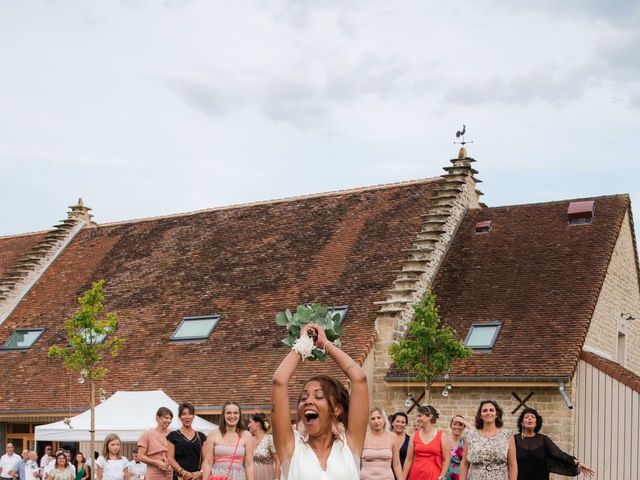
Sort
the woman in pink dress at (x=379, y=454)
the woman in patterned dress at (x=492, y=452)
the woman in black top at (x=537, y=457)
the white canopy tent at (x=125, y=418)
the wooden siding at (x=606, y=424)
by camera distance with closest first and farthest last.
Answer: the woman in patterned dress at (x=492, y=452) < the woman in black top at (x=537, y=457) < the woman in pink dress at (x=379, y=454) < the white canopy tent at (x=125, y=418) < the wooden siding at (x=606, y=424)

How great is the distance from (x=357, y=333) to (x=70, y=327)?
20.5 ft

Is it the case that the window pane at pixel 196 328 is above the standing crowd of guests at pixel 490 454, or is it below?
above

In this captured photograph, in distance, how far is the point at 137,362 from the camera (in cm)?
2889

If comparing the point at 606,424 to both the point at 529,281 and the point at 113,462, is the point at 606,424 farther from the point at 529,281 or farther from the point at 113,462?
the point at 113,462

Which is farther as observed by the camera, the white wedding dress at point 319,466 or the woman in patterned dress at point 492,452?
the woman in patterned dress at point 492,452

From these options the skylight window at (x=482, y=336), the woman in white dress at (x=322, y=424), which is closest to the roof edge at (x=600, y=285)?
the skylight window at (x=482, y=336)

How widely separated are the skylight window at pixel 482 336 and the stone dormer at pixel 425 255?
1.66m

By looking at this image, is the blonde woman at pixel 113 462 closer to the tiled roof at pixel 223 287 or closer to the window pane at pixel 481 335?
the tiled roof at pixel 223 287

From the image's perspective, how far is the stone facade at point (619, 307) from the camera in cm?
2672

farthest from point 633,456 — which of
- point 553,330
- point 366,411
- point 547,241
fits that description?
point 366,411

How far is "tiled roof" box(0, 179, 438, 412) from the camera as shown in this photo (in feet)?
89.4

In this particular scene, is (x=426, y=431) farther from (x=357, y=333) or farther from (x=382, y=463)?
(x=357, y=333)

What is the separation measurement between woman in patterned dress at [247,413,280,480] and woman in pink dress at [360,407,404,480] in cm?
126

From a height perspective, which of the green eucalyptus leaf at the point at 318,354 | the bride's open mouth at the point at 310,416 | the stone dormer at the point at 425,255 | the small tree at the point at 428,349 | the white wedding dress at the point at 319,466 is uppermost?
the stone dormer at the point at 425,255
